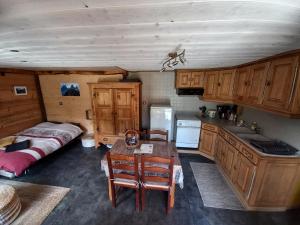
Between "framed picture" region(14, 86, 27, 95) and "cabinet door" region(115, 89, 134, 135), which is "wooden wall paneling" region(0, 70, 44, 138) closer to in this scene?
"framed picture" region(14, 86, 27, 95)

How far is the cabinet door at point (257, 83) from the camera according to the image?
2.11 meters

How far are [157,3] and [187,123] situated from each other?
290cm

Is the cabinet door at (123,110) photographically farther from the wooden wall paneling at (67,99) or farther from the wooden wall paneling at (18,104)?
the wooden wall paneling at (18,104)

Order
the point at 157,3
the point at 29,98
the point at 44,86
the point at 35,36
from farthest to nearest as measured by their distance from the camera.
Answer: the point at 44,86, the point at 29,98, the point at 35,36, the point at 157,3

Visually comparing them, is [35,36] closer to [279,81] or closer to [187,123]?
[279,81]

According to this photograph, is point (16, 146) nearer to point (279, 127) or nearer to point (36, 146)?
point (36, 146)

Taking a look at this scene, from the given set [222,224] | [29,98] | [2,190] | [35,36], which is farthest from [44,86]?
[222,224]

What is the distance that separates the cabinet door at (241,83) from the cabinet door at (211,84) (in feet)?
1.42

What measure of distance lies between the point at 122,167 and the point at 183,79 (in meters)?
2.57

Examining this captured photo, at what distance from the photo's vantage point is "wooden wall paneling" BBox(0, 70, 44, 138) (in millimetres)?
3365

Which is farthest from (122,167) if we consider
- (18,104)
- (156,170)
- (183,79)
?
(18,104)

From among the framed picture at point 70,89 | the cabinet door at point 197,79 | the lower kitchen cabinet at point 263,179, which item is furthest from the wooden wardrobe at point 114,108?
the lower kitchen cabinet at point 263,179

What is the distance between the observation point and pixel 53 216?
75.1 inches

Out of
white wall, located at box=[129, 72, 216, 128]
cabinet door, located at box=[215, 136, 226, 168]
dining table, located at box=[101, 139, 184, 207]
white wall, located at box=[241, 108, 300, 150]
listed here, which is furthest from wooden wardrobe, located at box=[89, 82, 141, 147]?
white wall, located at box=[241, 108, 300, 150]
